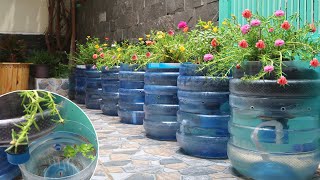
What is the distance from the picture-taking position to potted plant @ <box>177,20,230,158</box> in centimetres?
237

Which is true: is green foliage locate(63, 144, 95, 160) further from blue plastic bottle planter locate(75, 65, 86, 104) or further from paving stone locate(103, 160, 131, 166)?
blue plastic bottle planter locate(75, 65, 86, 104)

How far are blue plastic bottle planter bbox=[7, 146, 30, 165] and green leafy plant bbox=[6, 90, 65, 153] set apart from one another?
2cm

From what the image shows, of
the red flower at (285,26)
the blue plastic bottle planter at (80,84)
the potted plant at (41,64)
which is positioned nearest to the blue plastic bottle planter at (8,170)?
the red flower at (285,26)

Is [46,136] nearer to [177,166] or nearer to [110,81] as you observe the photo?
[177,166]

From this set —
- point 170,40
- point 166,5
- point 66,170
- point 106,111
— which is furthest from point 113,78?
point 66,170

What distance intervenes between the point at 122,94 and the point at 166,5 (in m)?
1.25

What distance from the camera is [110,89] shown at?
4270mm

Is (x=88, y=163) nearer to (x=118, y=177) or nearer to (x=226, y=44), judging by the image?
(x=118, y=177)

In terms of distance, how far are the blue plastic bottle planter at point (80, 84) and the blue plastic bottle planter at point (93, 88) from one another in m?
0.25

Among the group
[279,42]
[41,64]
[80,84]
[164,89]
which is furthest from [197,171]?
[41,64]

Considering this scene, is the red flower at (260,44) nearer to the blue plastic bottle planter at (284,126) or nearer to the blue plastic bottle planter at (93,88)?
the blue plastic bottle planter at (284,126)

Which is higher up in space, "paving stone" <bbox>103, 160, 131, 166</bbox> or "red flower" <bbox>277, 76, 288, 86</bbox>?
"red flower" <bbox>277, 76, 288, 86</bbox>

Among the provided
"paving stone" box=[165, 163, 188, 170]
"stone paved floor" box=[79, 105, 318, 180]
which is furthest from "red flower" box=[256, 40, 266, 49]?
"paving stone" box=[165, 163, 188, 170]

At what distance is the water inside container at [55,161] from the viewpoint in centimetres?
127
